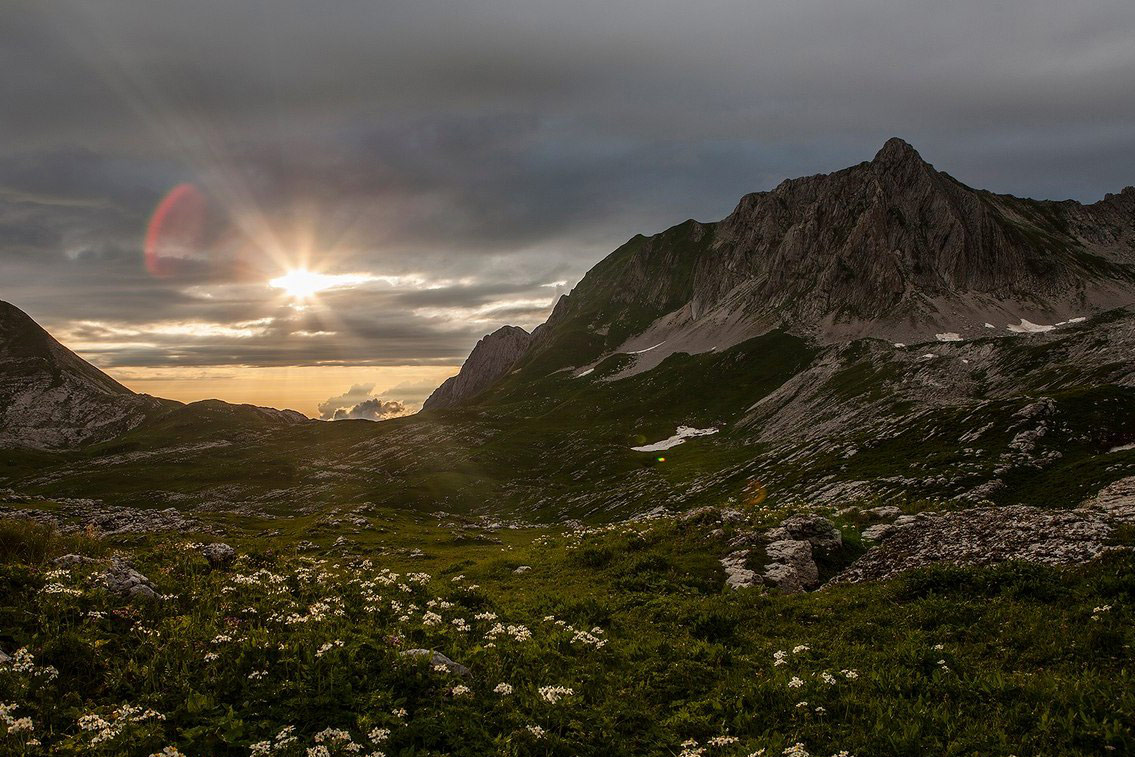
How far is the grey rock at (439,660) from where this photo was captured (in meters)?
14.0

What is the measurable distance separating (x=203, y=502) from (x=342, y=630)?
504 feet

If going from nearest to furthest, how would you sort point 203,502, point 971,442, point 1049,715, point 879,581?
point 1049,715, point 879,581, point 971,442, point 203,502

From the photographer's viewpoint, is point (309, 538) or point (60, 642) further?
point (309, 538)

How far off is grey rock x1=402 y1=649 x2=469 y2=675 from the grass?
26 cm

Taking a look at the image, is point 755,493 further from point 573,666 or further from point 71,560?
point 71,560

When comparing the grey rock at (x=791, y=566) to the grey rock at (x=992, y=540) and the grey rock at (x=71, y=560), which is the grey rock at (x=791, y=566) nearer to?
the grey rock at (x=992, y=540)

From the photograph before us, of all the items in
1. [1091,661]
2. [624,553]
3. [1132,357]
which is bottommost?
[624,553]

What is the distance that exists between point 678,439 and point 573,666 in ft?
538

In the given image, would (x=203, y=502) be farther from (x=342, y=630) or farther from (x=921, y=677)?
(x=921, y=677)

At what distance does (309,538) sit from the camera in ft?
201

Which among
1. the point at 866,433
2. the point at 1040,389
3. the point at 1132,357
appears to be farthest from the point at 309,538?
the point at 1132,357

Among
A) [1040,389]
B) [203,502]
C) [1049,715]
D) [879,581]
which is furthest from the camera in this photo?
[203,502]

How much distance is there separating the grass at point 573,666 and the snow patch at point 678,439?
146874 millimetres

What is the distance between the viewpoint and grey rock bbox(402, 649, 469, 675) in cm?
1404
